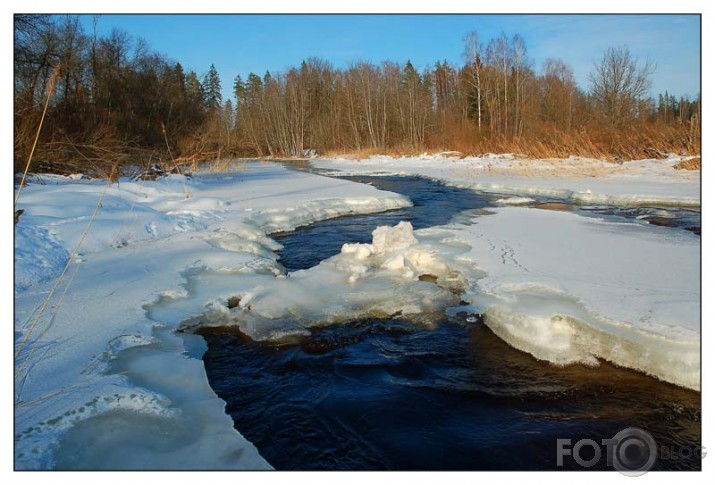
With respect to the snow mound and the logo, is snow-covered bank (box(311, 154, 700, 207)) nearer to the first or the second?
the logo

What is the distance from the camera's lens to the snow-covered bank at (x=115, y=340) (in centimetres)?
200

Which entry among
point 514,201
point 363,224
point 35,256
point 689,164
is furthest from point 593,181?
point 35,256

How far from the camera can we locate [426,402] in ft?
8.75

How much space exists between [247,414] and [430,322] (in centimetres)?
180

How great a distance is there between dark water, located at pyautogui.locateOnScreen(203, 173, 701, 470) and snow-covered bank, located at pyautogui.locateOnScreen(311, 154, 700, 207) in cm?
822

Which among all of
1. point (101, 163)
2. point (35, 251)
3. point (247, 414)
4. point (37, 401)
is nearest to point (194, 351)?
point (247, 414)

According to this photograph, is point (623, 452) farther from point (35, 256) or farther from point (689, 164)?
point (689, 164)

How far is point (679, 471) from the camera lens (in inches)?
83.3

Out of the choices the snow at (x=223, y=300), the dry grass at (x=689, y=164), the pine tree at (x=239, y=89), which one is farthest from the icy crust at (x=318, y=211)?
the pine tree at (x=239, y=89)

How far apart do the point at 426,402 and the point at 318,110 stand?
47.7 metres

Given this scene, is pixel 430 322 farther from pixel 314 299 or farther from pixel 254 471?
pixel 254 471

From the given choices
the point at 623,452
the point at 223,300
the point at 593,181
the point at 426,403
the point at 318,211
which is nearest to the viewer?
the point at 623,452

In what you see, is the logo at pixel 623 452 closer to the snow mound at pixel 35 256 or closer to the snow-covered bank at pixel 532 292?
the snow-covered bank at pixel 532 292

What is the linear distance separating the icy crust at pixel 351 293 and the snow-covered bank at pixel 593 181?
7.03 m
